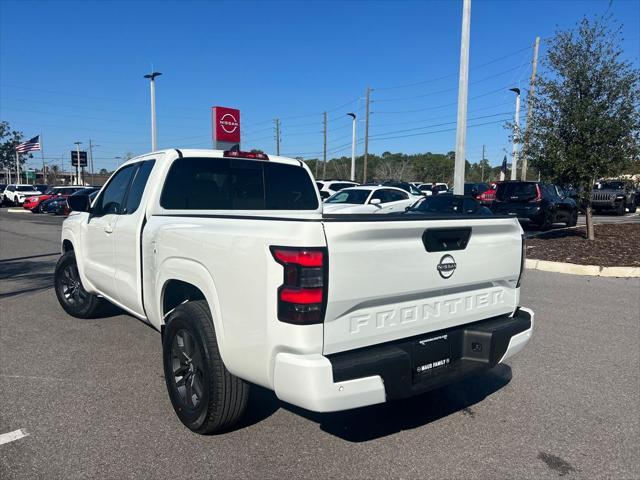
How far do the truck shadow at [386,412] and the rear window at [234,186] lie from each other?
1.62 meters

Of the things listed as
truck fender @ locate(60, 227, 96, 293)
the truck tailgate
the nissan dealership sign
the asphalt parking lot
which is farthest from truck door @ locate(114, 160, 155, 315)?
the nissan dealership sign

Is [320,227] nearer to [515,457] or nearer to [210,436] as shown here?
[210,436]

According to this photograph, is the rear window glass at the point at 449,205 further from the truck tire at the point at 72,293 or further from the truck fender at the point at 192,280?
the truck fender at the point at 192,280

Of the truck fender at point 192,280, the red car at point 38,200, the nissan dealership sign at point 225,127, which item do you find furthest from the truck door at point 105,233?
the red car at point 38,200

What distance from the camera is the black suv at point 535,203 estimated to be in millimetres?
15453

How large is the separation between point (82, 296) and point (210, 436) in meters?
3.36

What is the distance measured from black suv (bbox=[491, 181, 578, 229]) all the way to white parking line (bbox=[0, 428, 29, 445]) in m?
14.5

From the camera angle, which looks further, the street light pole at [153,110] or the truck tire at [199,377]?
the street light pole at [153,110]

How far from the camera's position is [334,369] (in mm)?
2441

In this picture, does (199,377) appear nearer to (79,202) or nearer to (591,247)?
(79,202)

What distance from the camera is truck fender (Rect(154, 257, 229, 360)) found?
285 centimetres

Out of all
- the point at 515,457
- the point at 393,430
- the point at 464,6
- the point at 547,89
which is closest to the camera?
the point at 515,457

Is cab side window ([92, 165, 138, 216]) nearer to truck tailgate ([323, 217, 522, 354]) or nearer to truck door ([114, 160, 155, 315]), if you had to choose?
truck door ([114, 160, 155, 315])

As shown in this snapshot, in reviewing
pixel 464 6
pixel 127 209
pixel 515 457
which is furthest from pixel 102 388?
pixel 464 6
